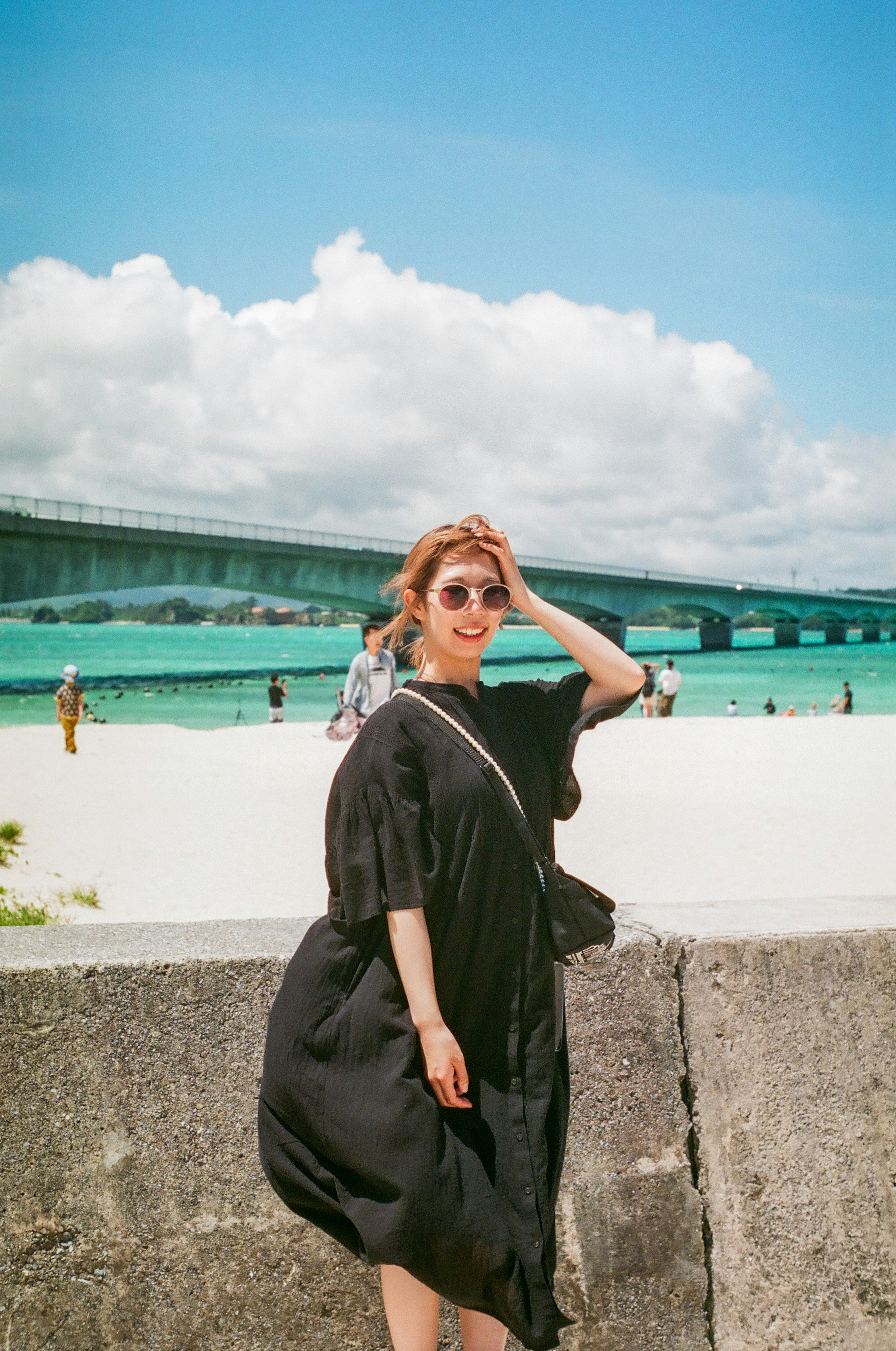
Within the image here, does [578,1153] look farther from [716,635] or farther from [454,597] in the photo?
[716,635]

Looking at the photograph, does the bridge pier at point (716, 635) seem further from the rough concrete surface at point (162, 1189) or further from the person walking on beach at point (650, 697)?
the rough concrete surface at point (162, 1189)

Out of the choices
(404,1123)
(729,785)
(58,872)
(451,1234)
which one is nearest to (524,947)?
(404,1123)

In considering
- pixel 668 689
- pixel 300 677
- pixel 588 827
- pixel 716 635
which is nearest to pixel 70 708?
pixel 588 827

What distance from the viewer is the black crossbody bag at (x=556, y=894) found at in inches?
67.1

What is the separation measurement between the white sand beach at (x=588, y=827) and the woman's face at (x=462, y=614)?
0.78 meters

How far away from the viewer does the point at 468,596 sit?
1833mm

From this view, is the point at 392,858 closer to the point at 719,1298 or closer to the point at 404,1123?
the point at 404,1123

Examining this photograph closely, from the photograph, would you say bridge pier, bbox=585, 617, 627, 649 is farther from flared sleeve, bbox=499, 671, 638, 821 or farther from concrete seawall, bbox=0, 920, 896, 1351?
flared sleeve, bbox=499, 671, 638, 821

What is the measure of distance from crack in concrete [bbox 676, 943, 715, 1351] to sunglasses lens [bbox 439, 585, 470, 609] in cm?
87

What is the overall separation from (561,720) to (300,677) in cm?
6068

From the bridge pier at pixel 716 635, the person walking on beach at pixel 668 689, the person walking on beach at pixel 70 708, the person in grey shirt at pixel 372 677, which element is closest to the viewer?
the person in grey shirt at pixel 372 677

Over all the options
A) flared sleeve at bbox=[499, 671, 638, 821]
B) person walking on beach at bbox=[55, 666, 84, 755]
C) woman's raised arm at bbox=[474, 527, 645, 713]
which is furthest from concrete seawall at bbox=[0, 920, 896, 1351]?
person walking on beach at bbox=[55, 666, 84, 755]

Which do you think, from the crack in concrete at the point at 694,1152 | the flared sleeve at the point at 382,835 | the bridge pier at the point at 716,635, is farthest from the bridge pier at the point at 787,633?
the flared sleeve at the point at 382,835

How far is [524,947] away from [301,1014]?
40 centimetres
